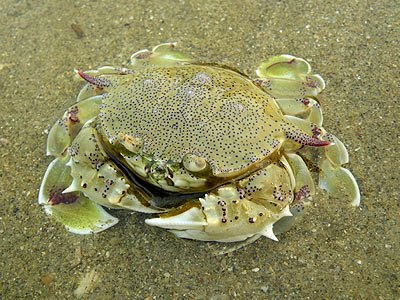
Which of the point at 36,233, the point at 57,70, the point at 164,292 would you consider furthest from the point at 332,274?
the point at 57,70

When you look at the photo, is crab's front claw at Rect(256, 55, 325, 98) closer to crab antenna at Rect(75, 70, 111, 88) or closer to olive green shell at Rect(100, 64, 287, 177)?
olive green shell at Rect(100, 64, 287, 177)

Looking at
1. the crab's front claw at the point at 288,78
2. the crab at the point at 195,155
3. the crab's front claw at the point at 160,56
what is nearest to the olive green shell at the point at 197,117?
the crab at the point at 195,155

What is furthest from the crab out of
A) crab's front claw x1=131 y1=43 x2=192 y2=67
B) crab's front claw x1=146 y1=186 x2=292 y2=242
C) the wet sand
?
crab's front claw x1=131 y1=43 x2=192 y2=67

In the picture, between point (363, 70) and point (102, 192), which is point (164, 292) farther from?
point (363, 70)

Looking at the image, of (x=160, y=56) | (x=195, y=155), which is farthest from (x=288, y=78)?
(x=195, y=155)

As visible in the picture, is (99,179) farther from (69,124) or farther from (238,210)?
(238,210)

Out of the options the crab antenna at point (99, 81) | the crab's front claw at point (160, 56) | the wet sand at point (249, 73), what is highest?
the crab antenna at point (99, 81)

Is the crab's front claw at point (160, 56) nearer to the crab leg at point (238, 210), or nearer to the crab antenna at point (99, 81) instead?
the crab antenna at point (99, 81)
